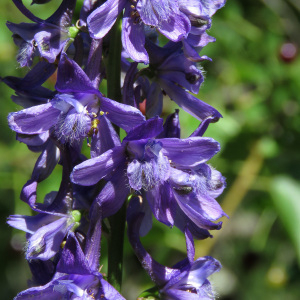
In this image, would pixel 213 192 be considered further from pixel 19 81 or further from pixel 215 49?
pixel 215 49

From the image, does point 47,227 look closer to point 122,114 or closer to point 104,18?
point 122,114

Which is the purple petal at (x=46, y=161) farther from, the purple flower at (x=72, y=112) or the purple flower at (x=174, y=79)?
the purple flower at (x=174, y=79)

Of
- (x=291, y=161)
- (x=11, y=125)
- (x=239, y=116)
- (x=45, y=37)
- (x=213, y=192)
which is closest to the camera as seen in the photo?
(x=11, y=125)

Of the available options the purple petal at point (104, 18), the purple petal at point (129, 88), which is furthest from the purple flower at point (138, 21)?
the purple petal at point (129, 88)

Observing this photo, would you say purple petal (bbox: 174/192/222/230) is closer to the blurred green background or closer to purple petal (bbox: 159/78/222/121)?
purple petal (bbox: 159/78/222/121)

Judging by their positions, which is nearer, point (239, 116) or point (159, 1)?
point (159, 1)

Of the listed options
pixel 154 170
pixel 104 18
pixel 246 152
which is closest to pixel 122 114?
pixel 154 170

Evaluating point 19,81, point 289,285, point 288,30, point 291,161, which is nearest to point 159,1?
point 19,81
